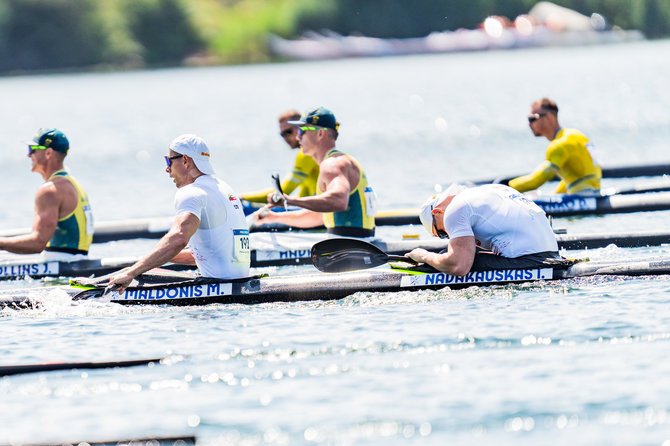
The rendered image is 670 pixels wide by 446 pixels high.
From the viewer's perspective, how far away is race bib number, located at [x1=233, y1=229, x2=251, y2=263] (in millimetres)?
10695

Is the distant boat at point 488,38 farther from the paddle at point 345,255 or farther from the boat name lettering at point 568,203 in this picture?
the paddle at point 345,255

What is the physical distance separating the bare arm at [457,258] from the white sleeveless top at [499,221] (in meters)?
0.09

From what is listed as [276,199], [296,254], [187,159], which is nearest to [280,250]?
[296,254]

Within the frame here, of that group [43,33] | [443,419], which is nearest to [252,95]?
[43,33]

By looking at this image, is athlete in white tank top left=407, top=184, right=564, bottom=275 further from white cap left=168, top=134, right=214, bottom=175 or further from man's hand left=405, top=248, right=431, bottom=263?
white cap left=168, top=134, right=214, bottom=175

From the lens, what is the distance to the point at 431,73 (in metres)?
80.4

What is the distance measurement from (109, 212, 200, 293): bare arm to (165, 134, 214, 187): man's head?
0.43 m

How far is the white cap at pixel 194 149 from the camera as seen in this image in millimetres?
10398

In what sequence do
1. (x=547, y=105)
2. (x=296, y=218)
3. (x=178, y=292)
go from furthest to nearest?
(x=547, y=105), (x=296, y=218), (x=178, y=292)

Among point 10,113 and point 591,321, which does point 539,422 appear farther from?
point 10,113

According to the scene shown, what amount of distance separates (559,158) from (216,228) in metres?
6.91

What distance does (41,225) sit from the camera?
12695mm

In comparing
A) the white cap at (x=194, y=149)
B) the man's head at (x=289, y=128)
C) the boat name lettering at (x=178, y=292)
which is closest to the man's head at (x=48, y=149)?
the boat name lettering at (x=178, y=292)

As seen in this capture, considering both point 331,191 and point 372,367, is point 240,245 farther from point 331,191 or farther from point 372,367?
point 372,367
